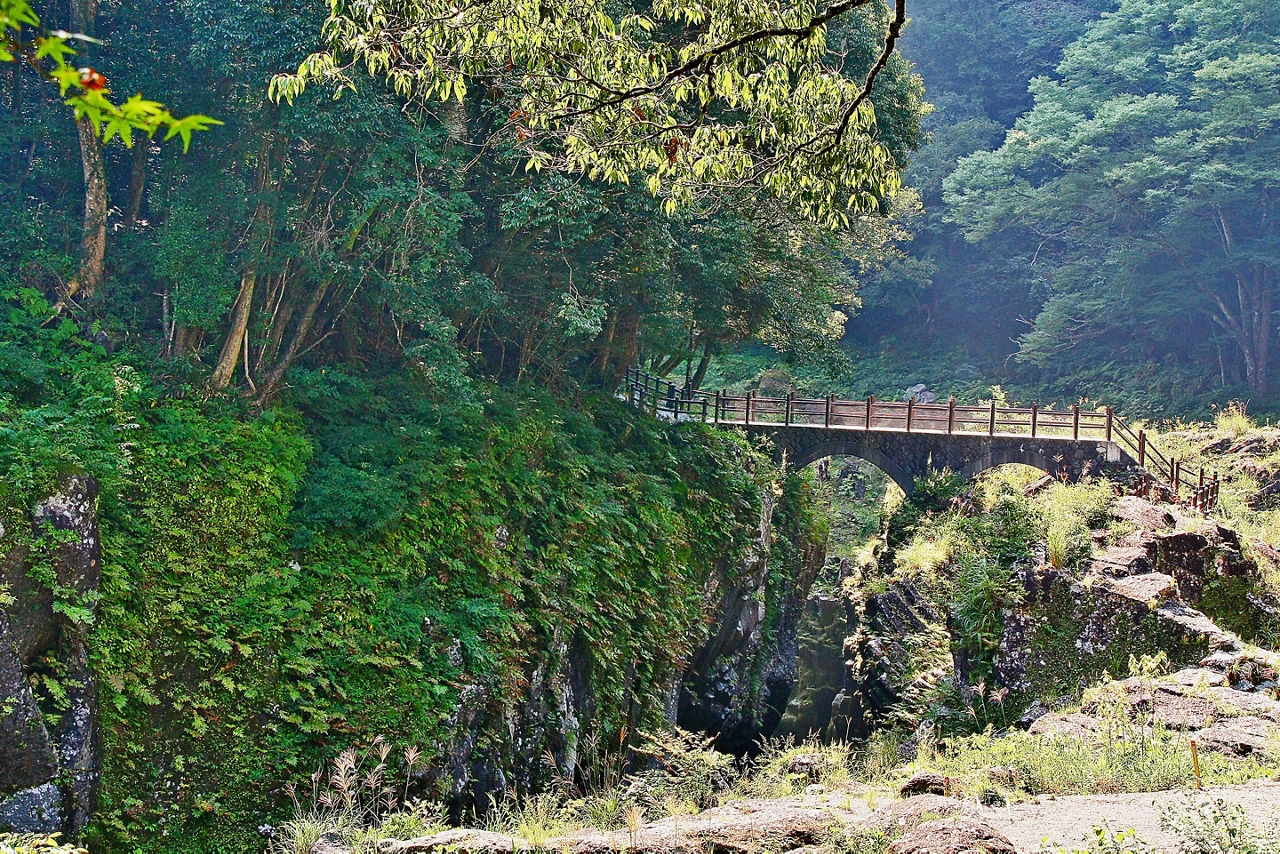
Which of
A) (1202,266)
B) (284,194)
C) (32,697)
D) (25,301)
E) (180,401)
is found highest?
(1202,266)

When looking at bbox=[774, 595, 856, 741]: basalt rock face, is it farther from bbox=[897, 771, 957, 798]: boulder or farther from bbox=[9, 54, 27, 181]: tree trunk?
bbox=[9, 54, 27, 181]: tree trunk

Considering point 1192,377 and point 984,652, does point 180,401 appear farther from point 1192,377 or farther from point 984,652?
point 1192,377

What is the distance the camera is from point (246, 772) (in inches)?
299

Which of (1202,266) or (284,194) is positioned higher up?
(1202,266)

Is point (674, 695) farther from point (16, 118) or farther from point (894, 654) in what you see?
point (16, 118)

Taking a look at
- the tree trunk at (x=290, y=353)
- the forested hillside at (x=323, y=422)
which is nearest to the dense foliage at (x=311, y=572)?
the forested hillside at (x=323, y=422)

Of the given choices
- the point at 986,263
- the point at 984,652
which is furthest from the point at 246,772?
the point at 986,263

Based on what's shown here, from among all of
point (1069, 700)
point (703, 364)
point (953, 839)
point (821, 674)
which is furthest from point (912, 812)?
point (821, 674)

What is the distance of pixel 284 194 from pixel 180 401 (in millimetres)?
2707

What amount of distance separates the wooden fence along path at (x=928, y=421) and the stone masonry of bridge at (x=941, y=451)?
137 millimetres

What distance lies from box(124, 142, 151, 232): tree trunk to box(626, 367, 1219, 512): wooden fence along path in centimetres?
1011

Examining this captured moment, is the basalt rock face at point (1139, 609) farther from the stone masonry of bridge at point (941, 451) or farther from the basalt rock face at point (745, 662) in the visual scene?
the stone masonry of bridge at point (941, 451)

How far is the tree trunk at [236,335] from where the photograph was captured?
33.2 feet

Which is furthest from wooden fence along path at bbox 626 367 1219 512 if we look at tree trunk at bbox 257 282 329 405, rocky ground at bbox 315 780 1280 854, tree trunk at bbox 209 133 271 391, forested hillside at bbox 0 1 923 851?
rocky ground at bbox 315 780 1280 854
